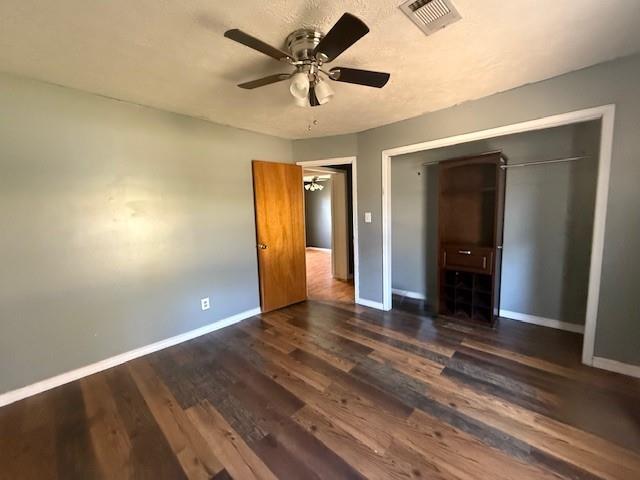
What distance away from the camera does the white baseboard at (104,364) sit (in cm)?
194

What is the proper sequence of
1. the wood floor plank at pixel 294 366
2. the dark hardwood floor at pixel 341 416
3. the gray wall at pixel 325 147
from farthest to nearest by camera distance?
the gray wall at pixel 325 147 → the wood floor plank at pixel 294 366 → the dark hardwood floor at pixel 341 416

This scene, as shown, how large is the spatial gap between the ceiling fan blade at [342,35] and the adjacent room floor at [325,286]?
310 cm

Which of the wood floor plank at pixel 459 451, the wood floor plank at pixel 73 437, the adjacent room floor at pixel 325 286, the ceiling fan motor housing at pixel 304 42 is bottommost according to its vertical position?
the wood floor plank at pixel 73 437

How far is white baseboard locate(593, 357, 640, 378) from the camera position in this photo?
197 centimetres

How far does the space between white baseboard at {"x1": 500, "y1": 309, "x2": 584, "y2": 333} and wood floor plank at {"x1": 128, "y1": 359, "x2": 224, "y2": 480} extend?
3.22 meters

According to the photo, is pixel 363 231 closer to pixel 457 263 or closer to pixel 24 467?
pixel 457 263

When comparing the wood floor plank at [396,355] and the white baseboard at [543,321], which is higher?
the white baseboard at [543,321]

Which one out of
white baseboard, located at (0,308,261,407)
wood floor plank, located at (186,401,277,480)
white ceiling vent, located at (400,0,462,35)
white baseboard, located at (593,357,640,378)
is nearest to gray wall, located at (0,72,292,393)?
white baseboard, located at (0,308,261,407)

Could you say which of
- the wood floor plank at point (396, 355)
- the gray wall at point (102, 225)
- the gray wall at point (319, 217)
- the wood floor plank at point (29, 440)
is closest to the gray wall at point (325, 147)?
the gray wall at point (102, 225)

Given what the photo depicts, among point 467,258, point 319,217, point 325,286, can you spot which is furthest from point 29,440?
point 319,217

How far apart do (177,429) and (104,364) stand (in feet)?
3.89

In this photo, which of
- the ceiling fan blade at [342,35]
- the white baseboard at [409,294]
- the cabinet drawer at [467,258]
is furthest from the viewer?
the white baseboard at [409,294]

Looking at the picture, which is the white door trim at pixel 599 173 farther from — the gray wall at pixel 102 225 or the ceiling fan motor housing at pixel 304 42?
the gray wall at pixel 102 225

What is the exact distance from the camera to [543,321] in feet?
9.41
